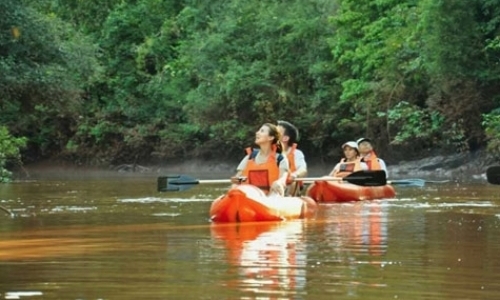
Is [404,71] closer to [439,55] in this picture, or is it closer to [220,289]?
[439,55]

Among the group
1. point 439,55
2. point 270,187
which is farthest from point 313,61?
point 270,187

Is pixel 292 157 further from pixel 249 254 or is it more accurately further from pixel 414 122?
pixel 414 122

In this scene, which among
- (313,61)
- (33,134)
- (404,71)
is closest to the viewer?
(404,71)

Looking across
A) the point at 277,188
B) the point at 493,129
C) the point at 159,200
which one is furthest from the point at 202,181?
the point at 493,129

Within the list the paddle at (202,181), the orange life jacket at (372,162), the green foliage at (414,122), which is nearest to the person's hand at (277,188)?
the paddle at (202,181)

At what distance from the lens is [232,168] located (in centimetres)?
4091

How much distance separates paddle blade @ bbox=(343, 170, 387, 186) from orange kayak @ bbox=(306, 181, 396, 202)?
3.35 meters

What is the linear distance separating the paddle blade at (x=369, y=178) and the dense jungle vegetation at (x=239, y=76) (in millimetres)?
11306

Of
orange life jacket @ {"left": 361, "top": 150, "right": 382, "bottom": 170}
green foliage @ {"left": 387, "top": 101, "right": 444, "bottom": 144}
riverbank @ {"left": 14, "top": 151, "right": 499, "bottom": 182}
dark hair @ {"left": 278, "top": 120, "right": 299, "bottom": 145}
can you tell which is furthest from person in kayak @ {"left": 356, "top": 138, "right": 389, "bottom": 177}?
green foliage @ {"left": 387, "top": 101, "right": 444, "bottom": 144}

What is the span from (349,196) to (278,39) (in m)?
20.9

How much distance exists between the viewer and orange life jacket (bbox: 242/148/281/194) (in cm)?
1441

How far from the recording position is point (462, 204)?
16938 mm

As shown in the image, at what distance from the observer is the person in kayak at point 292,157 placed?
15700mm

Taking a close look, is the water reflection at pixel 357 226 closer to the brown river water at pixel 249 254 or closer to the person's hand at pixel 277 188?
the brown river water at pixel 249 254
